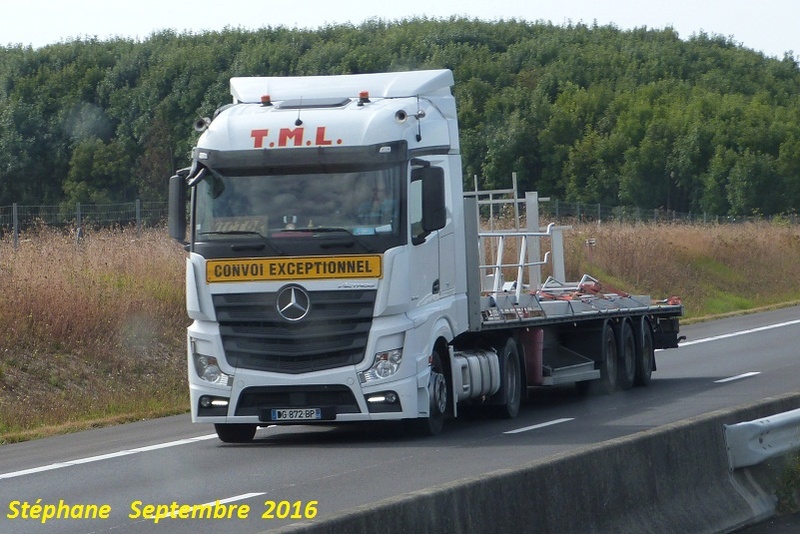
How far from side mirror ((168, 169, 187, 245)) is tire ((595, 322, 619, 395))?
265 inches

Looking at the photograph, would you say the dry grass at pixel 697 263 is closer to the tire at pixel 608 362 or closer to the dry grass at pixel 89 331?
the dry grass at pixel 89 331

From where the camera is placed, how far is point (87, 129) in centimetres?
8838

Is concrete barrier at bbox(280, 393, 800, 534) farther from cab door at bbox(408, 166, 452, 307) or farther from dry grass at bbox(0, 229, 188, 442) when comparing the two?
dry grass at bbox(0, 229, 188, 442)

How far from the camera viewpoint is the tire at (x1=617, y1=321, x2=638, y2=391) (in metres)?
18.7

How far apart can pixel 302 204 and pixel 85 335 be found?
26.3 ft

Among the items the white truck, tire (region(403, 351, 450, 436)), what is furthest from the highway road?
the white truck

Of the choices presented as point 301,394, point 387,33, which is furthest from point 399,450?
point 387,33

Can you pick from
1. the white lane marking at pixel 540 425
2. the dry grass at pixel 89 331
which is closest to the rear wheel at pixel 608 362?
the dry grass at pixel 89 331

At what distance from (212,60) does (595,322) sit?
77735 mm

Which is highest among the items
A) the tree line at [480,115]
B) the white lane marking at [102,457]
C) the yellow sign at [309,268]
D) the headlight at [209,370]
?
the tree line at [480,115]

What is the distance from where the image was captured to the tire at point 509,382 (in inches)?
604

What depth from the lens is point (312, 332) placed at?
12.8m

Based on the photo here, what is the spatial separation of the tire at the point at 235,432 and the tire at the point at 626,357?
6.41 metres

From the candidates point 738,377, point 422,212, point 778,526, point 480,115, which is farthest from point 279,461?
point 480,115
